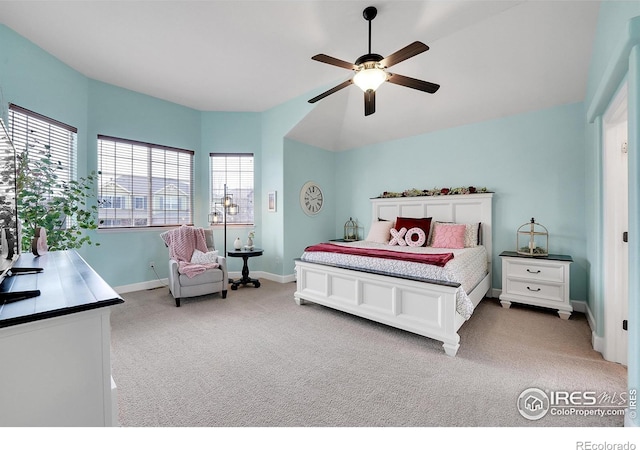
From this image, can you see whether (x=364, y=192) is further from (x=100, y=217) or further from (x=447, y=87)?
(x=100, y=217)

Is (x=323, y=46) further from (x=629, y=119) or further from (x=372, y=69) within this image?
(x=629, y=119)

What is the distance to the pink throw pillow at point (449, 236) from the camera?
3830 millimetres

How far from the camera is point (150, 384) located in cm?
199

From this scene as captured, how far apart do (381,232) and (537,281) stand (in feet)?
6.79

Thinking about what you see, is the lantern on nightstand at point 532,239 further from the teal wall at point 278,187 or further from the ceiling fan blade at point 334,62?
the teal wall at point 278,187

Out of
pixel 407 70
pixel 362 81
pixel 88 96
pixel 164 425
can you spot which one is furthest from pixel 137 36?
pixel 164 425

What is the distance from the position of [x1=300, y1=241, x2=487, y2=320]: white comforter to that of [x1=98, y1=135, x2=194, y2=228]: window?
2.73m

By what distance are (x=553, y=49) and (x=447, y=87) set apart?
3.63 ft

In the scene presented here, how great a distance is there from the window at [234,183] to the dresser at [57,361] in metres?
4.11

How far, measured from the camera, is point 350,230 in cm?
573

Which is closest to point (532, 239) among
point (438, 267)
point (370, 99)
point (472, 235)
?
point (472, 235)

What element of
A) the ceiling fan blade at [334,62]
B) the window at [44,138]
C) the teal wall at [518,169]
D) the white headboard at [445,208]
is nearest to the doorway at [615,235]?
the teal wall at [518,169]

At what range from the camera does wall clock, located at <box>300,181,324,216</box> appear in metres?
5.30

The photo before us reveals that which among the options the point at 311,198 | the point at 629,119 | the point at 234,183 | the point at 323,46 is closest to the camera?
the point at 629,119
